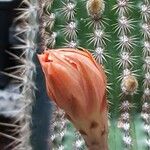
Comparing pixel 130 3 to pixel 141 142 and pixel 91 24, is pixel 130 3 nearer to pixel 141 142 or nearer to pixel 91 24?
pixel 91 24

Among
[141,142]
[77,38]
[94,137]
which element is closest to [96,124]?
[94,137]

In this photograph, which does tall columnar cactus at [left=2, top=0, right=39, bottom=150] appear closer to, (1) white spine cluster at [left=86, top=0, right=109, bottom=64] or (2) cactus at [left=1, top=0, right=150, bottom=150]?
(2) cactus at [left=1, top=0, right=150, bottom=150]

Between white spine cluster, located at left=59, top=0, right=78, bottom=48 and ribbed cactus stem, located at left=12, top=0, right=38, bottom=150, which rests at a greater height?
white spine cluster, located at left=59, top=0, right=78, bottom=48

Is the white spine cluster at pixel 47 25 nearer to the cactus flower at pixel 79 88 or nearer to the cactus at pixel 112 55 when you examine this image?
the cactus at pixel 112 55

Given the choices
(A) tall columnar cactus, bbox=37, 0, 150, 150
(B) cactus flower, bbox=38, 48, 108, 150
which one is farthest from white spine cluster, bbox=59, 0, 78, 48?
(B) cactus flower, bbox=38, 48, 108, 150

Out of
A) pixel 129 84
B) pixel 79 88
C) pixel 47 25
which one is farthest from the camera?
pixel 47 25

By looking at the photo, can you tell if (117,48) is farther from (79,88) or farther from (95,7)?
(79,88)

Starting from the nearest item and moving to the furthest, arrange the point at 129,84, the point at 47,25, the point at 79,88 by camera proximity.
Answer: the point at 79,88
the point at 129,84
the point at 47,25

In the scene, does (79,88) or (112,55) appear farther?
(112,55)

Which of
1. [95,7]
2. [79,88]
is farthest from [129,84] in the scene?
[79,88]
